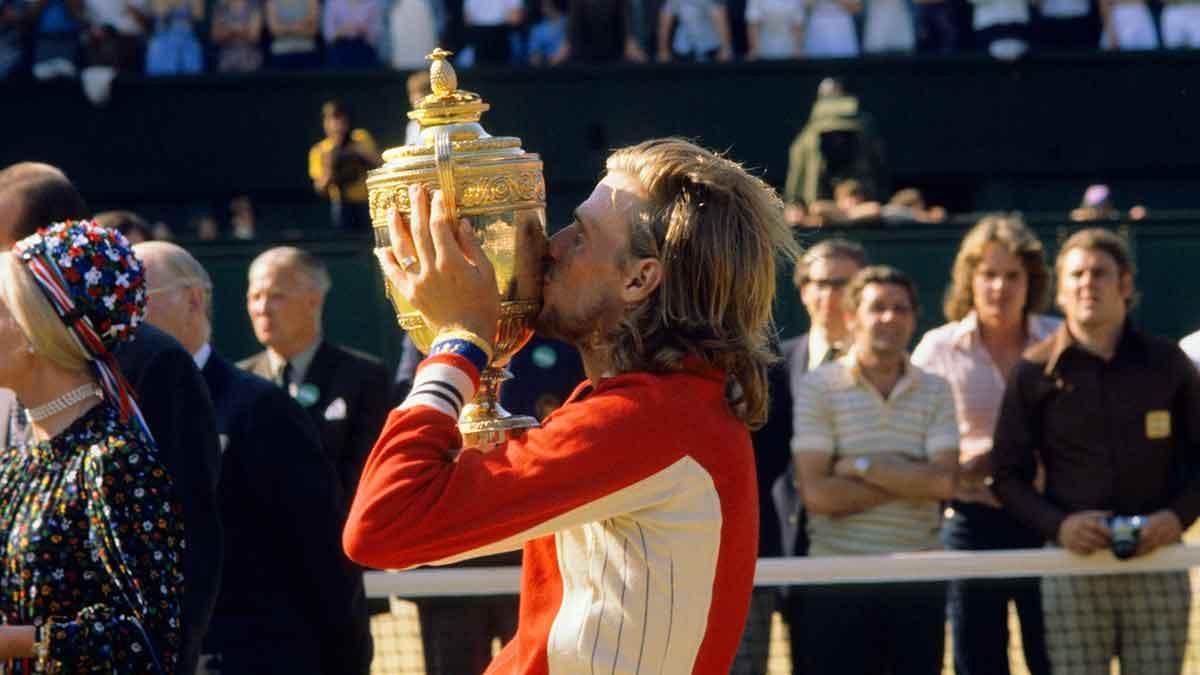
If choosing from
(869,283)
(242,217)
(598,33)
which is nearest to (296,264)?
(869,283)

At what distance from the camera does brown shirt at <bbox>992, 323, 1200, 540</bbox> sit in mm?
6590

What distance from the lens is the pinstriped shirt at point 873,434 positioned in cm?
661

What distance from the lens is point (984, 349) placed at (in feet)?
24.8

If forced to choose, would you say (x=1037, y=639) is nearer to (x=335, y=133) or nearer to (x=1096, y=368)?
(x=1096, y=368)

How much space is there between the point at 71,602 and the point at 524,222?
46.2 inches

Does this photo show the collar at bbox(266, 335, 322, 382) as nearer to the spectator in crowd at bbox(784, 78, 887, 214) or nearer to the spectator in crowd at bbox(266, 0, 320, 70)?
the spectator in crowd at bbox(784, 78, 887, 214)

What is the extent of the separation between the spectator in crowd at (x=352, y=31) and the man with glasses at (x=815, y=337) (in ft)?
28.6

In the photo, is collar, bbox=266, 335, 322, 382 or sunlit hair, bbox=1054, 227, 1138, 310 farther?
collar, bbox=266, 335, 322, 382

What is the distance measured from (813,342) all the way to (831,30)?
9121 mm

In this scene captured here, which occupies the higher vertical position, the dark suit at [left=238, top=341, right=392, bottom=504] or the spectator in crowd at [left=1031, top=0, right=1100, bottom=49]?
the spectator in crowd at [left=1031, top=0, right=1100, bottom=49]

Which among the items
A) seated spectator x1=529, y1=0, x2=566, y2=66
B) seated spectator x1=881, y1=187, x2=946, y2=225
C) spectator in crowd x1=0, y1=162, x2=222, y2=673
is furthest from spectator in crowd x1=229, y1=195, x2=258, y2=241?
spectator in crowd x1=0, y1=162, x2=222, y2=673

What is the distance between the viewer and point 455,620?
592 centimetres

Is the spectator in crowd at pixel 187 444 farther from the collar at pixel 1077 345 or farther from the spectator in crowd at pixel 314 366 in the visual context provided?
the collar at pixel 1077 345

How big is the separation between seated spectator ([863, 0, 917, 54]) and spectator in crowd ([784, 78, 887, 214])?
2457mm
